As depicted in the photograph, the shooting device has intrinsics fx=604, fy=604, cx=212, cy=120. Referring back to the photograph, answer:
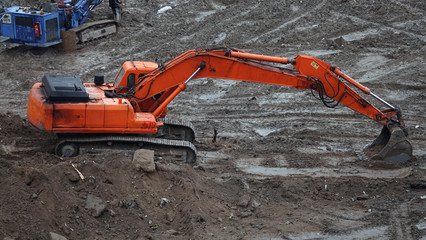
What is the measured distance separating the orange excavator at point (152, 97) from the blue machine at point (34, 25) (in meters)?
7.92

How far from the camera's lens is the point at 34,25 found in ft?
64.0

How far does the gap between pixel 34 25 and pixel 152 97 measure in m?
8.75

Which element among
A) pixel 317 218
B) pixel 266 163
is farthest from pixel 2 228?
pixel 266 163

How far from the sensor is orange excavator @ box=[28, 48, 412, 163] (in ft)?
36.9

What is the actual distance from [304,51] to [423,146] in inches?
273

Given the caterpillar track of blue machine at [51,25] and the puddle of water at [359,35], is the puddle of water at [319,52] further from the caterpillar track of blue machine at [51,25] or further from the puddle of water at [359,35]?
the caterpillar track of blue machine at [51,25]

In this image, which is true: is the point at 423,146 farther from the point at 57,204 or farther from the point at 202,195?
the point at 57,204

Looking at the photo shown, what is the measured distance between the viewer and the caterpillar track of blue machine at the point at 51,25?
19.5 metres

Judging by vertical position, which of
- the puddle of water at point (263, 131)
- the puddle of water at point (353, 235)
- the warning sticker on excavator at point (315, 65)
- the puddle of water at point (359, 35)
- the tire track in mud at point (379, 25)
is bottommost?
the puddle of water at point (353, 235)

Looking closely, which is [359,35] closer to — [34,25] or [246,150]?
[246,150]

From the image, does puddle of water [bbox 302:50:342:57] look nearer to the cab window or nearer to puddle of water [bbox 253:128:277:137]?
puddle of water [bbox 253:128:277:137]

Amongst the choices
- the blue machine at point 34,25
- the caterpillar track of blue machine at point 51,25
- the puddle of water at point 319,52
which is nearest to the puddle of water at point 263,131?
the puddle of water at point 319,52

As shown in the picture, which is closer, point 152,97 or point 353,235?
point 353,235

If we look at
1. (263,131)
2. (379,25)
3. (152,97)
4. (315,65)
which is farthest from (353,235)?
(379,25)
